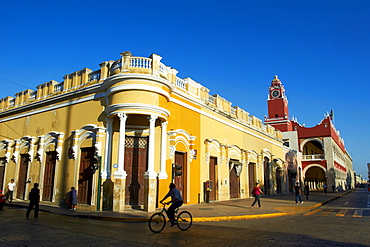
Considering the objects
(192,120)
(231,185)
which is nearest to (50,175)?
(192,120)

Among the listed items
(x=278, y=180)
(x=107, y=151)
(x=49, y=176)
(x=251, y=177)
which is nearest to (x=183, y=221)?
(x=107, y=151)

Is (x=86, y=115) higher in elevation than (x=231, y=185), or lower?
higher

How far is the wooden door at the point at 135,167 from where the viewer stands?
1565 centimetres

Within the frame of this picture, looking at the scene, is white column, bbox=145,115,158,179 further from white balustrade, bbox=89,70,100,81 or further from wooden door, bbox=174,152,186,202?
white balustrade, bbox=89,70,100,81

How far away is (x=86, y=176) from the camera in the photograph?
16.3 m

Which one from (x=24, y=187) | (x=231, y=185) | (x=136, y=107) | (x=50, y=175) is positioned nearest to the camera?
(x=136, y=107)

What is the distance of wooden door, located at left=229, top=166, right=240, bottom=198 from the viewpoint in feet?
76.9

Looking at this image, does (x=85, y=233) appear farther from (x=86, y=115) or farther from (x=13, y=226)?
(x=86, y=115)

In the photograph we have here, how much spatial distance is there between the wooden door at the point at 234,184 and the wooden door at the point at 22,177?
1546 centimetres

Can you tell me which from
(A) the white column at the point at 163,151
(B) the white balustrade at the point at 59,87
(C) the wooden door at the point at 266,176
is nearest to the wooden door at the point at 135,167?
(A) the white column at the point at 163,151

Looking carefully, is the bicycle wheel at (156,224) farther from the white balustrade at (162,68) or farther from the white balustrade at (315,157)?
the white balustrade at (315,157)

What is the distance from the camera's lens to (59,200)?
1695 centimetres

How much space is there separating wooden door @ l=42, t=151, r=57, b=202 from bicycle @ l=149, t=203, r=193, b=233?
11483mm

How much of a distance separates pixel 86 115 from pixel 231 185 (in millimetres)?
12920
